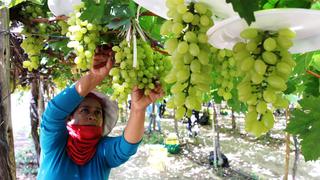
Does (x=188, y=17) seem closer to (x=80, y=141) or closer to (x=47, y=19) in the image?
(x=47, y=19)

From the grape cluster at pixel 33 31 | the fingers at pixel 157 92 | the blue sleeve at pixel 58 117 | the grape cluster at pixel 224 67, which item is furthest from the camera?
the blue sleeve at pixel 58 117

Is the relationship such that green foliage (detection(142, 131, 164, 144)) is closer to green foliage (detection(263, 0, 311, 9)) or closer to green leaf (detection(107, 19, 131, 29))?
green leaf (detection(107, 19, 131, 29))

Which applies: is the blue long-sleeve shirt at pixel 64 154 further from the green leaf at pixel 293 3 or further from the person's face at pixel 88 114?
the green leaf at pixel 293 3

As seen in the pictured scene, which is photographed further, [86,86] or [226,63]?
[86,86]

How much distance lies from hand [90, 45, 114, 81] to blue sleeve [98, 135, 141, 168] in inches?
Answer: 30.6

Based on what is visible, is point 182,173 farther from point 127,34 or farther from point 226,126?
point 127,34

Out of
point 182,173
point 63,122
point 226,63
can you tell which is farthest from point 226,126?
point 226,63

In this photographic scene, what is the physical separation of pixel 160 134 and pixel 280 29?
11.3m

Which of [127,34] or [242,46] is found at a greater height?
[127,34]

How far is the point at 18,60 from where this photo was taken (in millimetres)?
3264

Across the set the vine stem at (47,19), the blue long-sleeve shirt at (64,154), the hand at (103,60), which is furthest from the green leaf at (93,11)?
the blue long-sleeve shirt at (64,154)

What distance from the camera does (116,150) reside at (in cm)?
200

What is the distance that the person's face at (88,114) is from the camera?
6.74 feet

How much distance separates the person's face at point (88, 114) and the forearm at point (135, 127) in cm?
26
